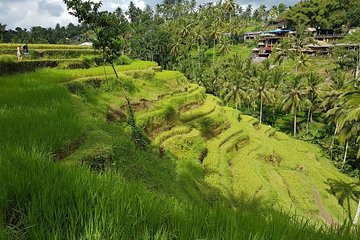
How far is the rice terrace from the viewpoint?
7.37ft

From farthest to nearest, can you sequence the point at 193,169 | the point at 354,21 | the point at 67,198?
the point at 354,21 → the point at 193,169 → the point at 67,198

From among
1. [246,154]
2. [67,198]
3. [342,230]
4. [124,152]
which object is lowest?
[246,154]

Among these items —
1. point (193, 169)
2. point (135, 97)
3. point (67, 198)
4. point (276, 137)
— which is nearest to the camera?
point (67, 198)

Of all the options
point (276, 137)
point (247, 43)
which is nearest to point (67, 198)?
point (276, 137)

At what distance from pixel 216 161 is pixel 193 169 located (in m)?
3.21

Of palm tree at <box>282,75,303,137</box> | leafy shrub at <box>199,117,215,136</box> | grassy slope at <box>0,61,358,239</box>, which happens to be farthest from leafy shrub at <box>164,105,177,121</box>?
palm tree at <box>282,75,303,137</box>

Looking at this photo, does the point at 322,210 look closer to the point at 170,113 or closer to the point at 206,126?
the point at 206,126

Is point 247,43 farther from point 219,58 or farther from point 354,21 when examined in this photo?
point 354,21

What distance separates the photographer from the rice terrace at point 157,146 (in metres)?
2.25

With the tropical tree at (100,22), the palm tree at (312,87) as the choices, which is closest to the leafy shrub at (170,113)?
the tropical tree at (100,22)

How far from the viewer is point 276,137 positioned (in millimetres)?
32938

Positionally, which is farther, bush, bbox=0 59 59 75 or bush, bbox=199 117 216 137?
bush, bbox=199 117 216 137

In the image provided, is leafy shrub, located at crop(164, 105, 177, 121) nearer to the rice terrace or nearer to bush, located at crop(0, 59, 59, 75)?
the rice terrace

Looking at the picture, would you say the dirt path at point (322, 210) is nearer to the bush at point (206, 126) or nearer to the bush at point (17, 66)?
the bush at point (206, 126)
